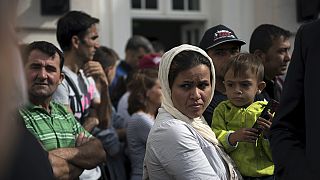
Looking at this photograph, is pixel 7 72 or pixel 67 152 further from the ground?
pixel 7 72

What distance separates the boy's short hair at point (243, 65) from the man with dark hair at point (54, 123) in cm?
95

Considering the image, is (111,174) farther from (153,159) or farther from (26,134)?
(26,134)

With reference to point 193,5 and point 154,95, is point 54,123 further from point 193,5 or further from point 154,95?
point 193,5

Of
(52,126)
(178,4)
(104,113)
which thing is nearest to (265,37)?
(104,113)

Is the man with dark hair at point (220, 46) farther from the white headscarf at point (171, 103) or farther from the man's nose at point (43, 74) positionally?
the man's nose at point (43, 74)

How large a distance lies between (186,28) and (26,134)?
8232mm

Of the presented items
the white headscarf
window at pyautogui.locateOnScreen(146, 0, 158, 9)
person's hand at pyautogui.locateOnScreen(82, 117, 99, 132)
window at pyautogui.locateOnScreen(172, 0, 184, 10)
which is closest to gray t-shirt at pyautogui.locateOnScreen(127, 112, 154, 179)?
person's hand at pyautogui.locateOnScreen(82, 117, 99, 132)

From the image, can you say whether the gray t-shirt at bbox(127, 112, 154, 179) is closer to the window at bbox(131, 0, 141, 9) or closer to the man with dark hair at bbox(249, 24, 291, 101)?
the man with dark hair at bbox(249, 24, 291, 101)

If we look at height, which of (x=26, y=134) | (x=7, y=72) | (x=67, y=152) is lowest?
(x=67, y=152)

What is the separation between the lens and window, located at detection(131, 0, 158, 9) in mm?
8734

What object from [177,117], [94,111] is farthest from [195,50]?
[94,111]

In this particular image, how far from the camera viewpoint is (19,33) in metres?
1.41

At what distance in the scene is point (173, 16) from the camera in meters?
8.97

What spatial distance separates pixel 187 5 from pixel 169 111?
6.22 metres
